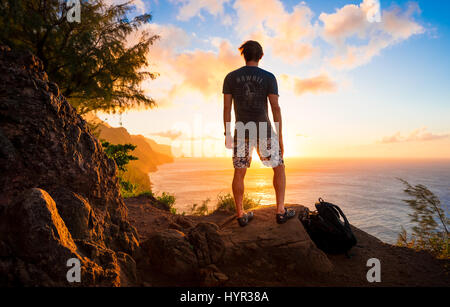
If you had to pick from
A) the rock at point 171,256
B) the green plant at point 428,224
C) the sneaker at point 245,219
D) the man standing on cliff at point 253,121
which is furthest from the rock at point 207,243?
the green plant at point 428,224

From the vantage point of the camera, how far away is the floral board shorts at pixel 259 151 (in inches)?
136

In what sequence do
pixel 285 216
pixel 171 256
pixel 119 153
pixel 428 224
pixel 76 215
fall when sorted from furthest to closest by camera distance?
pixel 119 153 < pixel 428 224 < pixel 285 216 < pixel 171 256 < pixel 76 215

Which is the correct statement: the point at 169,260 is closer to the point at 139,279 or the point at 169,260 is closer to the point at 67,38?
the point at 139,279

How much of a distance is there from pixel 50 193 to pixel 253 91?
2.79m

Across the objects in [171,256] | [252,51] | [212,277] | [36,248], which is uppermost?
[252,51]

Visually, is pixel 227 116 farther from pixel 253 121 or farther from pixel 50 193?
pixel 50 193

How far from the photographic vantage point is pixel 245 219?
3.66 metres

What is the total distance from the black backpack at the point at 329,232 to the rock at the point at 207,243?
1.55 metres

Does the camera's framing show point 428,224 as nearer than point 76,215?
No

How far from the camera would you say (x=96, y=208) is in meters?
2.68

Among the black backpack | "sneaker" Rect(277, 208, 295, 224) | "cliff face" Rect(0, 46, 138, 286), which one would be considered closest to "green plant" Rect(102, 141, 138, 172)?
"cliff face" Rect(0, 46, 138, 286)

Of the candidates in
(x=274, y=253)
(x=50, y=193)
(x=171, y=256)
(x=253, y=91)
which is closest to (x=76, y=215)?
(x=50, y=193)

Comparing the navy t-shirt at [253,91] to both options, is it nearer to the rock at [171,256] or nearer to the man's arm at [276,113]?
the man's arm at [276,113]
